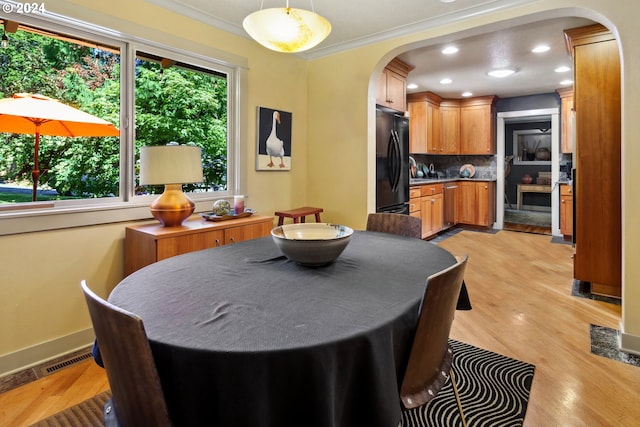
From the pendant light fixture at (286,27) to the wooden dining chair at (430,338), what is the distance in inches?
50.4

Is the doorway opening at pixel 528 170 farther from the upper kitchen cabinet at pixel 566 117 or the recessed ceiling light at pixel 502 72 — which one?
the recessed ceiling light at pixel 502 72

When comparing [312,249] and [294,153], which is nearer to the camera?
[312,249]

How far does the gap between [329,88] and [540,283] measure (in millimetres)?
2903

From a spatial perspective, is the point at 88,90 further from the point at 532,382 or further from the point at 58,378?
the point at 532,382

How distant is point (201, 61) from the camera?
3031mm

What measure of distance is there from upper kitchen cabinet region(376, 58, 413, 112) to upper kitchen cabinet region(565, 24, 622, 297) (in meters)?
1.68

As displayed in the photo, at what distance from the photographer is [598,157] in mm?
3016

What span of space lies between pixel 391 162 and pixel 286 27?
8.26 ft

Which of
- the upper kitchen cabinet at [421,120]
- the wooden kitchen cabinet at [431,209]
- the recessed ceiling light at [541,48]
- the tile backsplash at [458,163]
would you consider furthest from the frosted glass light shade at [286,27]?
the tile backsplash at [458,163]

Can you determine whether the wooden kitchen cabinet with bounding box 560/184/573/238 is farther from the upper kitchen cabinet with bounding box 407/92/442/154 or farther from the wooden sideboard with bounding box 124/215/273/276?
the wooden sideboard with bounding box 124/215/273/276

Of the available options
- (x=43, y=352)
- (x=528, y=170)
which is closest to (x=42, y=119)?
(x=43, y=352)

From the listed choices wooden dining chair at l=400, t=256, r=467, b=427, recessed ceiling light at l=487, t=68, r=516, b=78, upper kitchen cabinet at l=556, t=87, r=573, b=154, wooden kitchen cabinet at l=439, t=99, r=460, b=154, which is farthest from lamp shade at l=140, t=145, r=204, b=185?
upper kitchen cabinet at l=556, t=87, r=573, b=154

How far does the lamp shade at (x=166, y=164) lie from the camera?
7.86 ft

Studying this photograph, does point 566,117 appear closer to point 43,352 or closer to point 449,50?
point 449,50
